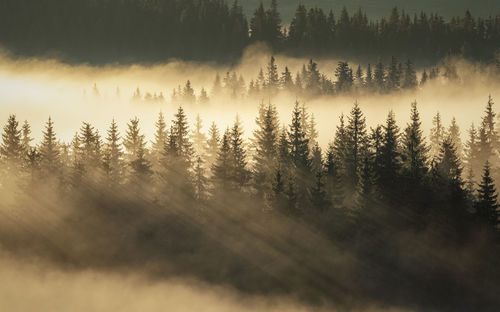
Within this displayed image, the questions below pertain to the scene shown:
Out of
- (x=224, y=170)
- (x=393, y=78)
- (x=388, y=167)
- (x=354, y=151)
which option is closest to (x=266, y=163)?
(x=224, y=170)

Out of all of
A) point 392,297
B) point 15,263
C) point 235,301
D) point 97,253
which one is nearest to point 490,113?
point 392,297

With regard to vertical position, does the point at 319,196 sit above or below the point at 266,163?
below

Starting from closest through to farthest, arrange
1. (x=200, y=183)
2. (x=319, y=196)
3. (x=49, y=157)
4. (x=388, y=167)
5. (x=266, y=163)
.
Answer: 1. (x=319, y=196)
2. (x=388, y=167)
3. (x=266, y=163)
4. (x=200, y=183)
5. (x=49, y=157)

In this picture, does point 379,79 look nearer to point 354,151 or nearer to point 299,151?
point 354,151

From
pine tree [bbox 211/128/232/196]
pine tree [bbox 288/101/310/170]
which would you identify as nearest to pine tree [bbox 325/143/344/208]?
pine tree [bbox 288/101/310/170]

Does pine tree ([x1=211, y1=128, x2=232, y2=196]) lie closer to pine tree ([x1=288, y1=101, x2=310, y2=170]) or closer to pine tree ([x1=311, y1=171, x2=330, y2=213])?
pine tree ([x1=288, y1=101, x2=310, y2=170])

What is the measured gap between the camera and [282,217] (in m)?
76.8

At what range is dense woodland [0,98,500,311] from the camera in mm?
73438

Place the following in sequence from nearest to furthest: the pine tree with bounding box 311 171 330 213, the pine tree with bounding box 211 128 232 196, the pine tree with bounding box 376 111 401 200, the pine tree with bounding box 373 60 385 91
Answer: the pine tree with bounding box 311 171 330 213 → the pine tree with bounding box 376 111 401 200 → the pine tree with bounding box 211 128 232 196 → the pine tree with bounding box 373 60 385 91

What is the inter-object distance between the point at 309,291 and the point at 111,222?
27915 mm

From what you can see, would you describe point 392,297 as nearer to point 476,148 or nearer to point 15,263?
point 476,148

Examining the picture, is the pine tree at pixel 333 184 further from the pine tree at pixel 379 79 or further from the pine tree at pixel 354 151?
the pine tree at pixel 379 79

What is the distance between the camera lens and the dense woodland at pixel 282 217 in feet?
241

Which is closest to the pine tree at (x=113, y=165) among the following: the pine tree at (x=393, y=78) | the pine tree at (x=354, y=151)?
the pine tree at (x=354, y=151)
